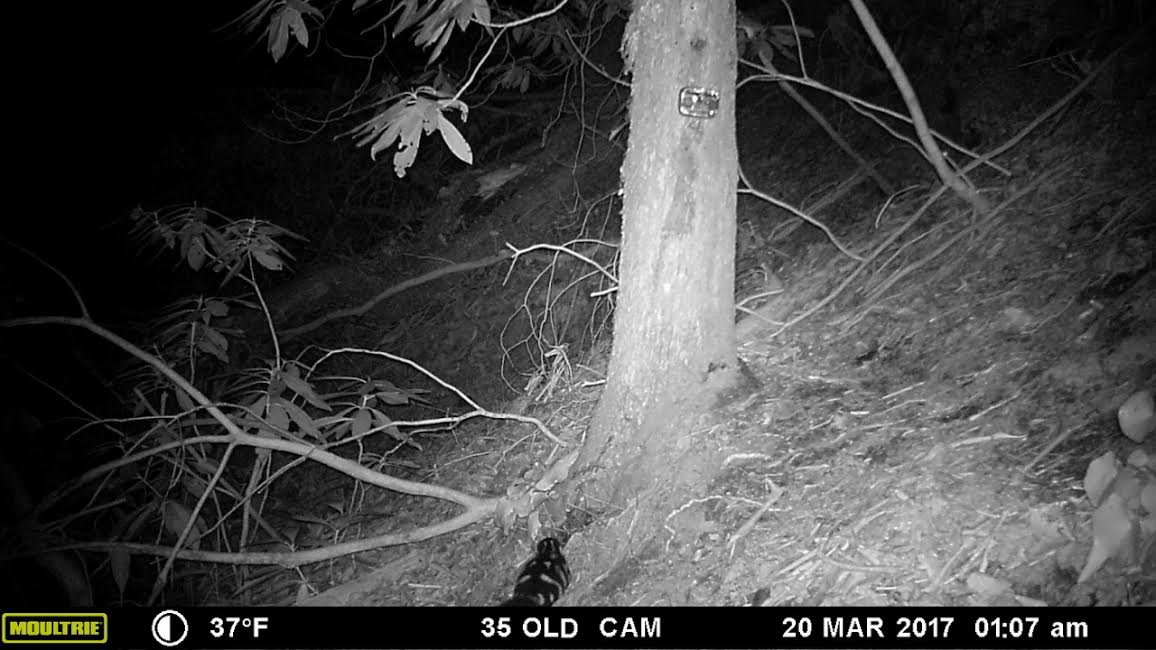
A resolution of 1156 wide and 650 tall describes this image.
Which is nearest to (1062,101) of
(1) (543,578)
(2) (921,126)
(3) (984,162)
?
(3) (984,162)

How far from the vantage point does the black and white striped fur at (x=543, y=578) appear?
104 inches

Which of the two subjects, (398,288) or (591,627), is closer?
(591,627)

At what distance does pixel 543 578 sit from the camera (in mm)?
2748

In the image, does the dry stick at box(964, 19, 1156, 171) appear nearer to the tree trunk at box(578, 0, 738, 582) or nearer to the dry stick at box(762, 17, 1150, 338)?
the dry stick at box(762, 17, 1150, 338)

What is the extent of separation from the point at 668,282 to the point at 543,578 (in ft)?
4.00

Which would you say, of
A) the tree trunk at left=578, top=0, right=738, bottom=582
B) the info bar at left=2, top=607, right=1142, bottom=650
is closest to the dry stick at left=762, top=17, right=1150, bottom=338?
the tree trunk at left=578, top=0, right=738, bottom=582

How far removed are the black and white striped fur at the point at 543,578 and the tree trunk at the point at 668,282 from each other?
0.18 metres

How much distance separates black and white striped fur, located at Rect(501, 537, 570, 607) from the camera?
8.68 feet

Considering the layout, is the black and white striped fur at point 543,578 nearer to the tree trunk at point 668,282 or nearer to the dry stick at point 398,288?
the tree trunk at point 668,282

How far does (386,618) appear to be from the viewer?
9.95ft

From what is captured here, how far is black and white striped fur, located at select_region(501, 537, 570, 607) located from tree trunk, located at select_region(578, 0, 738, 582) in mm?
181

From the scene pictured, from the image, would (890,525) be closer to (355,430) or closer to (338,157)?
(355,430)

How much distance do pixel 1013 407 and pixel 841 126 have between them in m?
3.61

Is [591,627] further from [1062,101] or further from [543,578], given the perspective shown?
[1062,101]
